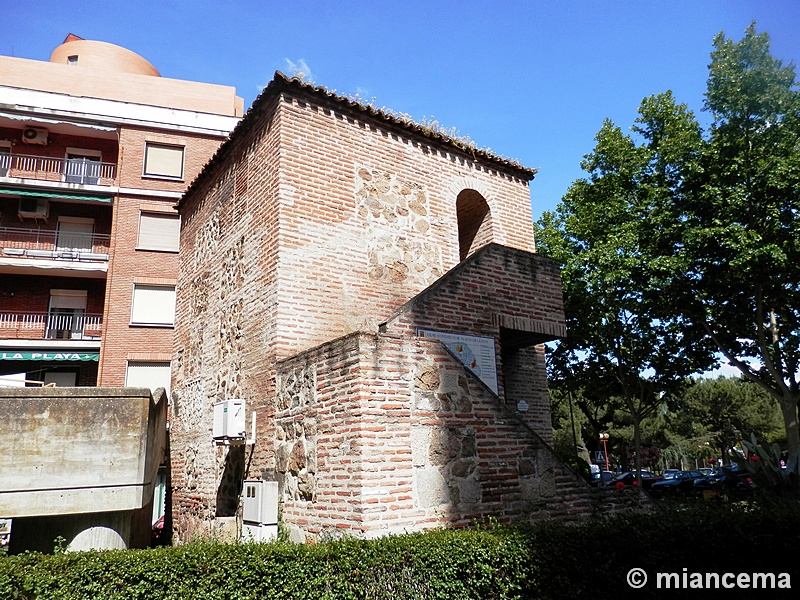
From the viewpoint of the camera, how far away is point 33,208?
21609 mm

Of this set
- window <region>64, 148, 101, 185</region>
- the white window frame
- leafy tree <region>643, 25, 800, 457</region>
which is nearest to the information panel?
leafy tree <region>643, 25, 800, 457</region>

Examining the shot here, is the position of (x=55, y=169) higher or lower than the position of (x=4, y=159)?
lower

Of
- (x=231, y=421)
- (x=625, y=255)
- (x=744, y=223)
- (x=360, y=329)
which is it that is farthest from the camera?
(x=625, y=255)

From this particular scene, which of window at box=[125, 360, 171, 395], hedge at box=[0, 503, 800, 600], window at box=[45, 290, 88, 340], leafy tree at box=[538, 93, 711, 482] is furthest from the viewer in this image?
window at box=[45, 290, 88, 340]

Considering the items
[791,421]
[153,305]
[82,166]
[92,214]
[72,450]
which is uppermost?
[82,166]

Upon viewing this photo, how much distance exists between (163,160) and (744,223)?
2030 centimetres

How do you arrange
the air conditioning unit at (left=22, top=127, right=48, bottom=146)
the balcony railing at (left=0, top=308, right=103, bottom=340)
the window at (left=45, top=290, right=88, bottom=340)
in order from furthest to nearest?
1. the air conditioning unit at (left=22, top=127, right=48, bottom=146)
2. the window at (left=45, top=290, right=88, bottom=340)
3. the balcony railing at (left=0, top=308, right=103, bottom=340)

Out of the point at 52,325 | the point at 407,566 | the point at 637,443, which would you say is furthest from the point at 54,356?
the point at 637,443

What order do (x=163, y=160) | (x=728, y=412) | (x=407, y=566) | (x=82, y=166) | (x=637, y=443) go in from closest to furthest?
(x=407, y=566)
(x=637, y=443)
(x=82, y=166)
(x=163, y=160)
(x=728, y=412)

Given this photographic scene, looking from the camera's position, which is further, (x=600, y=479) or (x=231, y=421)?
(x=600, y=479)

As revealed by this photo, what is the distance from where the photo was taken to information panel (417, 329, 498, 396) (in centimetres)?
752

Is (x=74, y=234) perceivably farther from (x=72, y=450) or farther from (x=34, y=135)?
(x=72, y=450)

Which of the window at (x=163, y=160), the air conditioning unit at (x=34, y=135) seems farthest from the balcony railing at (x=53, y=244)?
the air conditioning unit at (x=34, y=135)

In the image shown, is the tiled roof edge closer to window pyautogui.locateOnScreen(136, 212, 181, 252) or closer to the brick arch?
the brick arch
